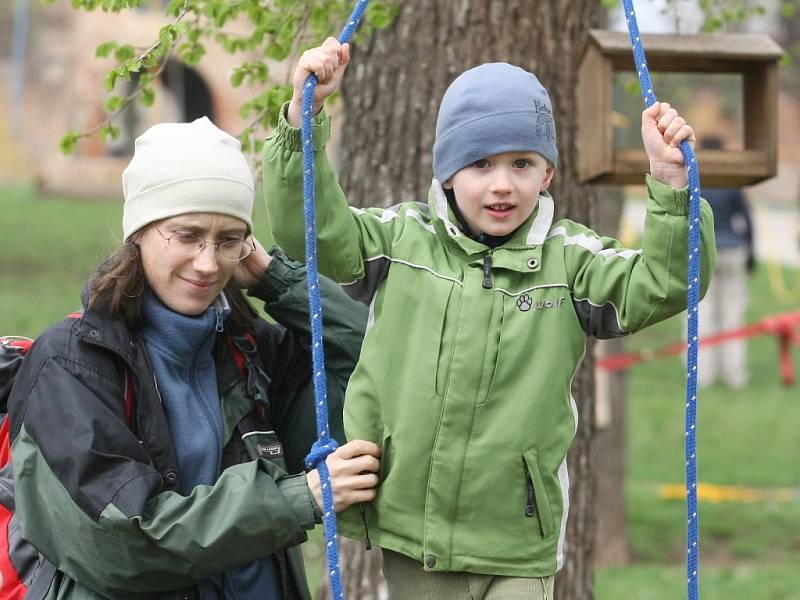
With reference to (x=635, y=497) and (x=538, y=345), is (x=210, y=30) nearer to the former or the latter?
(x=538, y=345)

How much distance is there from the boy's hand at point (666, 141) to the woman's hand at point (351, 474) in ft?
2.59

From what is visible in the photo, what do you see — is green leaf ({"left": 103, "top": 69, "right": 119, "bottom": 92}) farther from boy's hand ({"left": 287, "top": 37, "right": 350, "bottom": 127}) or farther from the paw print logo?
the paw print logo

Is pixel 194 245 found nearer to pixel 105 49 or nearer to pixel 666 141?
pixel 666 141

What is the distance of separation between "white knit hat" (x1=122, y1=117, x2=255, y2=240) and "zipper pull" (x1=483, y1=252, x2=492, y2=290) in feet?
1.70

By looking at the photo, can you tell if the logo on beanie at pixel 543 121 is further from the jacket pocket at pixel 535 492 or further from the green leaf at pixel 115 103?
the green leaf at pixel 115 103

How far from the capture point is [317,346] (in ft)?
7.97

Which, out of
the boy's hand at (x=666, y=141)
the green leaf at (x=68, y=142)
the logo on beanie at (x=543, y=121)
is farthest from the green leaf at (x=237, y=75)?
the boy's hand at (x=666, y=141)

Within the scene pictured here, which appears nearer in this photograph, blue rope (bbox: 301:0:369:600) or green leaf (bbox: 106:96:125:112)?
blue rope (bbox: 301:0:369:600)

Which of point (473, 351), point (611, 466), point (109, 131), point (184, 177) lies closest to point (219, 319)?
point (184, 177)

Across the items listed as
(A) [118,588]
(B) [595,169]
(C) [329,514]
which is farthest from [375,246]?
(B) [595,169]

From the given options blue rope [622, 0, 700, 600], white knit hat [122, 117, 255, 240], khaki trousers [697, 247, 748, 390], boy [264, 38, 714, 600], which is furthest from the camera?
khaki trousers [697, 247, 748, 390]

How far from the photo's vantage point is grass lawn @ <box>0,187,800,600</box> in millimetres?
6359

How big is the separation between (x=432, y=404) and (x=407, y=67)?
1.70m

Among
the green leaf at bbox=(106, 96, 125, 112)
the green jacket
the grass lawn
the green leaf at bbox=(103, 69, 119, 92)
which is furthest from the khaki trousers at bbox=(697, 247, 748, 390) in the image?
the green jacket
